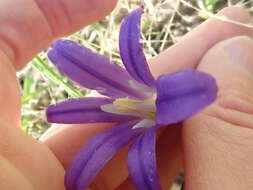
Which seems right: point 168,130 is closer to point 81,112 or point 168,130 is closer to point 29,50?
point 81,112

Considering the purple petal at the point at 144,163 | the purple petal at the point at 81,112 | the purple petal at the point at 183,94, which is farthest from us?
the purple petal at the point at 81,112

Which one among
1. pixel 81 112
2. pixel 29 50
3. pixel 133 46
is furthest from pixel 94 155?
pixel 29 50

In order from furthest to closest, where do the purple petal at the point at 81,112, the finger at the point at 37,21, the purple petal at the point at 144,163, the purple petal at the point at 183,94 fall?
the finger at the point at 37,21 < the purple petal at the point at 81,112 < the purple petal at the point at 144,163 < the purple petal at the point at 183,94

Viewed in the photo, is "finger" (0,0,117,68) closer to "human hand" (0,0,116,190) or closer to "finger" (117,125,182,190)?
"human hand" (0,0,116,190)

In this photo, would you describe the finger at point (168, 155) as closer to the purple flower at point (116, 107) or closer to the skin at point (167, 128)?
the skin at point (167, 128)

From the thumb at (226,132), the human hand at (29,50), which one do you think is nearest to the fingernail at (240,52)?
the thumb at (226,132)

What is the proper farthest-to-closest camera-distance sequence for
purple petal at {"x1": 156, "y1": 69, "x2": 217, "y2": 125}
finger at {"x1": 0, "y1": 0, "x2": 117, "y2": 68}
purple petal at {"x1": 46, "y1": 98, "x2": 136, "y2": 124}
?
finger at {"x1": 0, "y1": 0, "x2": 117, "y2": 68}, purple petal at {"x1": 46, "y1": 98, "x2": 136, "y2": 124}, purple petal at {"x1": 156, "y1": 69, "x2": 217, "y2": 125}

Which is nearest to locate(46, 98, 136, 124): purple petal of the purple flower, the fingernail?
the purple flower

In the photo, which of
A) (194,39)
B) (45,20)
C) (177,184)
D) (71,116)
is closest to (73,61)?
(71,116)
